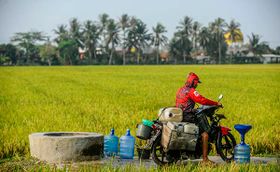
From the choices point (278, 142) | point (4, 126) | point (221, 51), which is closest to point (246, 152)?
point (278, 142)

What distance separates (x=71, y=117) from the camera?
12.7m

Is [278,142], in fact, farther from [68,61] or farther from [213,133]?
[68,61]

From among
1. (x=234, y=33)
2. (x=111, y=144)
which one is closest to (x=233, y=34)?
(x=234, y=33)

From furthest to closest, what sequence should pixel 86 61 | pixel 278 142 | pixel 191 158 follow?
pixel 86 61, pixel 278 142, pixel 191 158

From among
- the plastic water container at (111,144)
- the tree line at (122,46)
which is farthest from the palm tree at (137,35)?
the plastic water container at (111,144)

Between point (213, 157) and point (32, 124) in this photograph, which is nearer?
point (213, 157)

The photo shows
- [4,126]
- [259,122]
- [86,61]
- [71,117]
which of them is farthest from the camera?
[86,61]

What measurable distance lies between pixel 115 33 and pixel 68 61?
8877 millimetres

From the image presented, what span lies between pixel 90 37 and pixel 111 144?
3542 inches

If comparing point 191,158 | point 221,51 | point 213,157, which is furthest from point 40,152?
point 221,51

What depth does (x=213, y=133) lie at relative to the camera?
759 centimetres

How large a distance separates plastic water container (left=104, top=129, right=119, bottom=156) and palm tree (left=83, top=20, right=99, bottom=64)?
280 feet

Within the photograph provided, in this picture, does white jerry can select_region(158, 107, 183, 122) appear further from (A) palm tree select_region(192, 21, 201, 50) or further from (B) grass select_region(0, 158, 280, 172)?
(A) palm tree select_region(192, 21, 201, 50)

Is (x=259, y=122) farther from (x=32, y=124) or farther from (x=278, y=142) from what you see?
(x=32, y=124)
